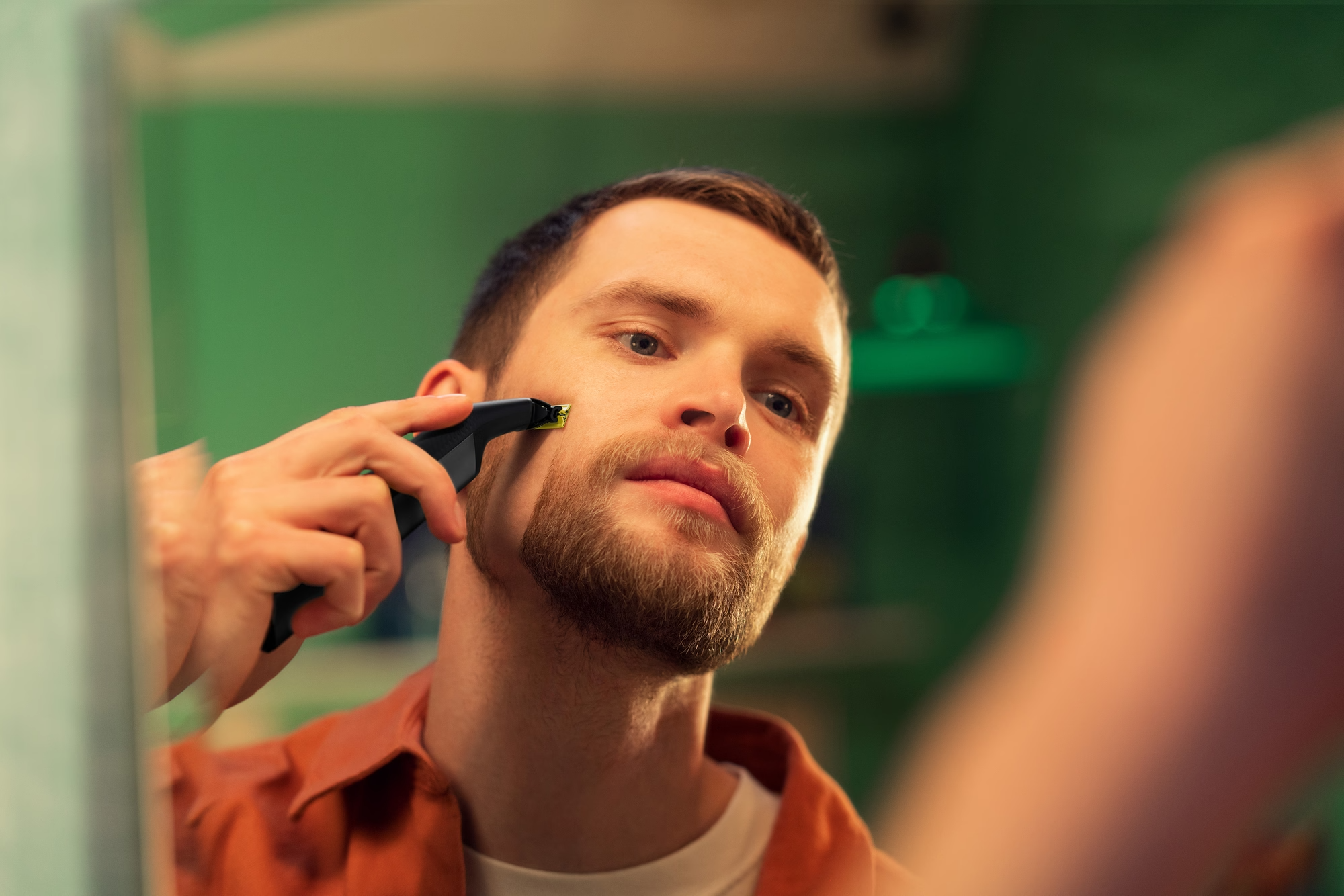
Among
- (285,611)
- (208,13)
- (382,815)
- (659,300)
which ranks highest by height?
(208,13)

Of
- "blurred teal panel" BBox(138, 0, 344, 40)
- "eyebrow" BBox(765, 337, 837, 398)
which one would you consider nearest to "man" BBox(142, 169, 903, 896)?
"eyebrow" BBox(765, 337, 837, 398)

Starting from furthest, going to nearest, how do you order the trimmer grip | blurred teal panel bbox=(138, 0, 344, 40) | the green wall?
1. blurred teal panel bbox=(138, 0, 344, 40)
2. the trimmer grip
3. the green wall

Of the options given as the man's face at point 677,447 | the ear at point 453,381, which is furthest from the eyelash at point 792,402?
the ear at point 453,381

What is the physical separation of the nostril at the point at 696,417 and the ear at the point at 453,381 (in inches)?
5.7

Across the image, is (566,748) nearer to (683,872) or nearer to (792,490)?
(683,872)

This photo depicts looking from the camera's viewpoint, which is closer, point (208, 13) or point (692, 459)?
point (692, 459)

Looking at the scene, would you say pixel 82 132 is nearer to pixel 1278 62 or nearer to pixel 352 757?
pixel 352 757

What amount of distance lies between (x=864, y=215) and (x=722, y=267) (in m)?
0.09

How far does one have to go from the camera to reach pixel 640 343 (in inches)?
24.1

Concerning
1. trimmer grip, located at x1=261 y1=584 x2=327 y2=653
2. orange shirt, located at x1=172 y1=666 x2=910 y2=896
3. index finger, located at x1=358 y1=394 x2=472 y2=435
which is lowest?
orange shirt, located at x1=172 y1=666 x2=910 y2=896

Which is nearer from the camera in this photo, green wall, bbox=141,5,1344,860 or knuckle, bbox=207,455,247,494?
green wall, bbox=141,5,1344,860

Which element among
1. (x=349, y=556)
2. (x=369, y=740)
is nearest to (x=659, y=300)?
(x=349, y=556)

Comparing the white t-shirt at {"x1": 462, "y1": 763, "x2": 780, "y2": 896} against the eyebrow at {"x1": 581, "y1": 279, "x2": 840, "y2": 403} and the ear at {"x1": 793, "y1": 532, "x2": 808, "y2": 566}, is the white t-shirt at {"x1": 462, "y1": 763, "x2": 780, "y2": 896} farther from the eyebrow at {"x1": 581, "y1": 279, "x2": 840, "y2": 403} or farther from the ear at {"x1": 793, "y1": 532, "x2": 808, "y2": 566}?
the eyebrow at {"x1": 581, "y1": 279, "x2": 840, "y2": 403}

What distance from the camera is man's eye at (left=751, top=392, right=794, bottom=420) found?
23.5 inches
